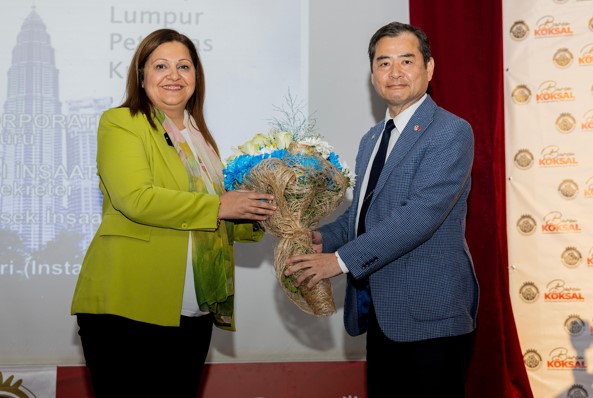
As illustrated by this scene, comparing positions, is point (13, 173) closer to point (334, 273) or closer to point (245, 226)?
point (245, 226)

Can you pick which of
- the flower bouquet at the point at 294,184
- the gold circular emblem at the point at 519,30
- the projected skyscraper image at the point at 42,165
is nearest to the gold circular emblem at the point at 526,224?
the gold circular emblem at the point at 519,30

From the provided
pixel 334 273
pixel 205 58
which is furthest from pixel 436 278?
pixel 205 58

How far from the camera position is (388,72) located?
2.57 metres

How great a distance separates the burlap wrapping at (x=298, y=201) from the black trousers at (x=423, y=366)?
274 mm

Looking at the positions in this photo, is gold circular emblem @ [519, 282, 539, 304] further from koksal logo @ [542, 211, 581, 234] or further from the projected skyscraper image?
the projected skyscraper image

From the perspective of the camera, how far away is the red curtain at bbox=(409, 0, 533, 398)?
402 cm

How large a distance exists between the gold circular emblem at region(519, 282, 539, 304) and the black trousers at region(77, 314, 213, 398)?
8.13 feet

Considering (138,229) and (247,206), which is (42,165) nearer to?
(138,229)

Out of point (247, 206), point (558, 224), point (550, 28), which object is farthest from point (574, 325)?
point (247, 206)

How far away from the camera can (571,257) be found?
400 cm

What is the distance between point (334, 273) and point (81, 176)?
7.55 ft

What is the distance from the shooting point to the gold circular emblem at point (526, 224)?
408 cm

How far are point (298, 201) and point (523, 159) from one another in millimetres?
2278

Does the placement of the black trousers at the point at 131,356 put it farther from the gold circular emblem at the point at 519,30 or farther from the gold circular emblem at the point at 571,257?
the gold circular emblem at the point at 519,30
